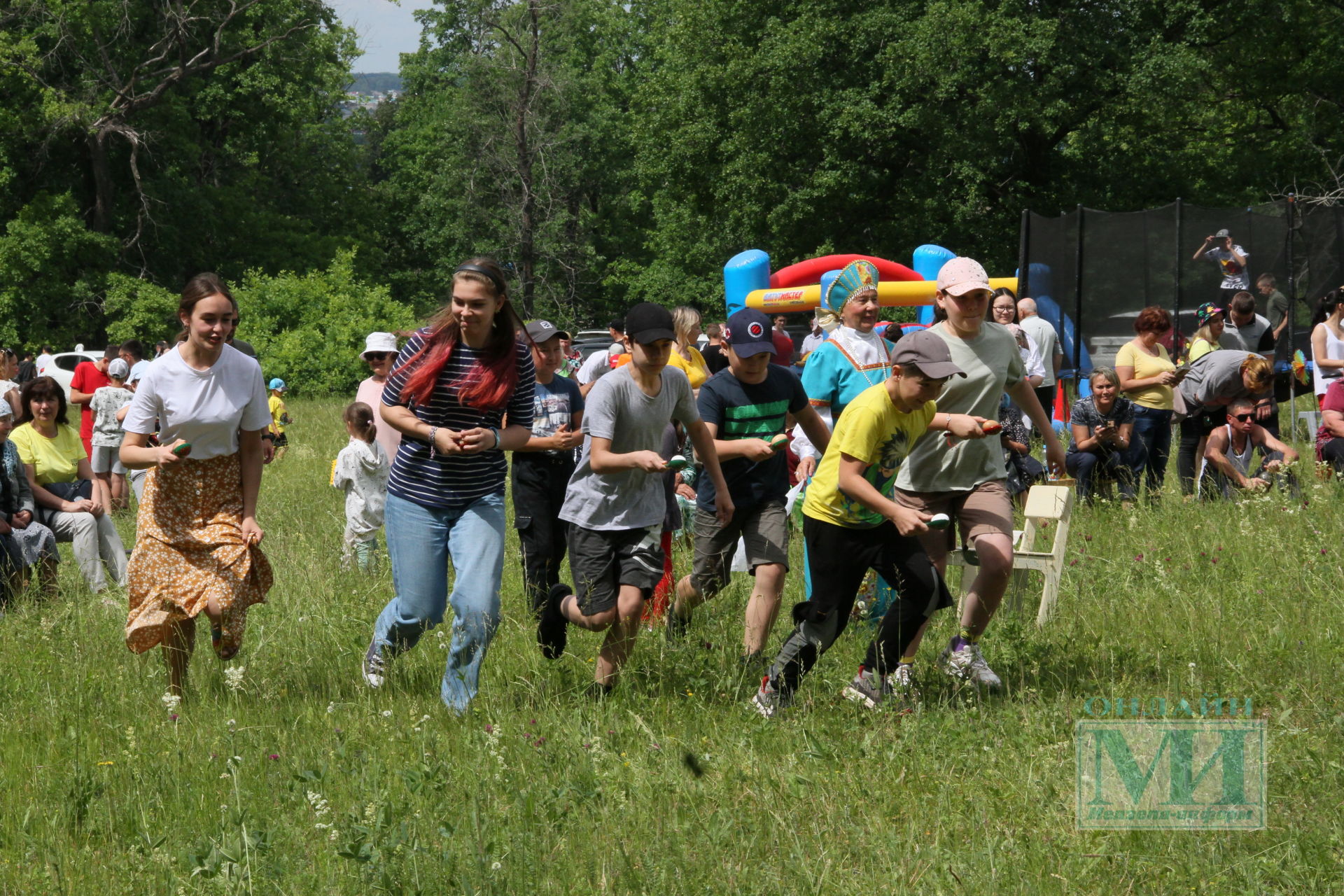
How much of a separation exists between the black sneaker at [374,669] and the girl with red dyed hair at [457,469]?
278 mm

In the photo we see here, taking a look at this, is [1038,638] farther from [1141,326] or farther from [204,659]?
[1141,326]

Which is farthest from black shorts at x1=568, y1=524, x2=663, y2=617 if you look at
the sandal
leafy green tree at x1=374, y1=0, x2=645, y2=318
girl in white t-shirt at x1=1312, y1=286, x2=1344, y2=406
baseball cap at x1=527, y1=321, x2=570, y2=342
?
leafy green tree at x1=374, y1=0, x2=645, y2=318

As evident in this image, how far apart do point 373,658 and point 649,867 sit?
86.0 inches

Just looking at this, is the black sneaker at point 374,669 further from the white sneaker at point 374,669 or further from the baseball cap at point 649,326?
the baseball cap at point 649,326

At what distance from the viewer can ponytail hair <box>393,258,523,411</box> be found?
201 inches

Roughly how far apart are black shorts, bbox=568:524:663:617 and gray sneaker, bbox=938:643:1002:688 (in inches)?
51.8

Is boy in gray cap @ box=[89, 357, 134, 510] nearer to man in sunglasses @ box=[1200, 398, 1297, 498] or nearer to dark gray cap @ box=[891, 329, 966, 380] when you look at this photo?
dark gray cap @ box=[891, 329, 966, 380]

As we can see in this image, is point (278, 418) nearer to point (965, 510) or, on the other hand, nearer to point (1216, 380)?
point (1216, 380)

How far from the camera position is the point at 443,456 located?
5160 mm

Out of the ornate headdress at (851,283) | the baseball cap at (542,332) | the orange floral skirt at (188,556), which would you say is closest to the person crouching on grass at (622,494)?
the orange floral skirt at (188,556)

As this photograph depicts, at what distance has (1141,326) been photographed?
1023 centimetres

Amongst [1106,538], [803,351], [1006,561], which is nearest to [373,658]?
[1006,561]

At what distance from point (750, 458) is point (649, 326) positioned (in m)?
1.00

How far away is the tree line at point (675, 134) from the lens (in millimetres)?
26641
